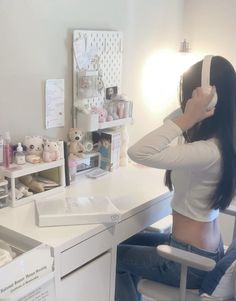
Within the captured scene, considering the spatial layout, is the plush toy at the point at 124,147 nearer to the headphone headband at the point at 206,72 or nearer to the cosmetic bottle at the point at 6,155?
the cosmetic bottle at the point at 6,155

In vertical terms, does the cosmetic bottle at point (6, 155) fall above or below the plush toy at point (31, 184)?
above

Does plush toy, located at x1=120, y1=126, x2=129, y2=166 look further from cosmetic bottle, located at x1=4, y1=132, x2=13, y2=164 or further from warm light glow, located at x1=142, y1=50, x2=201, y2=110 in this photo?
cosmetic bottle, located at x1=4, y1=132, x2=13, y2=164

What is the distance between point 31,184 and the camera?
1.72m

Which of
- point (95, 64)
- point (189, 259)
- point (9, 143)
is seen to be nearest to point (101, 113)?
point (95, 64)

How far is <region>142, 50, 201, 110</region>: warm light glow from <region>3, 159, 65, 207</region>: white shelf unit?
0.96m

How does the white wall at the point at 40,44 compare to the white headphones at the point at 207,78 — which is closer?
the white headphones at the point at 207,78

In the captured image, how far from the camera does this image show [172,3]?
254cm

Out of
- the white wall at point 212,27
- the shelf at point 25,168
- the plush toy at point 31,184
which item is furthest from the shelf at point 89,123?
the white wall at point 212,27

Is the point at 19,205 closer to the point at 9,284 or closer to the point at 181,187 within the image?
the point at 9,284

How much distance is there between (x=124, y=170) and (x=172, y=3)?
3.79 ft

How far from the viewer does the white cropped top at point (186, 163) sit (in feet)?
4.52

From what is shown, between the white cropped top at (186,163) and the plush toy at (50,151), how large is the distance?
42cm

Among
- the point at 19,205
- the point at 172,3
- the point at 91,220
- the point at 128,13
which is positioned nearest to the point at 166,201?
the point at 91,220

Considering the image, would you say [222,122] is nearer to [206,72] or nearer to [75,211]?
[206,72]
